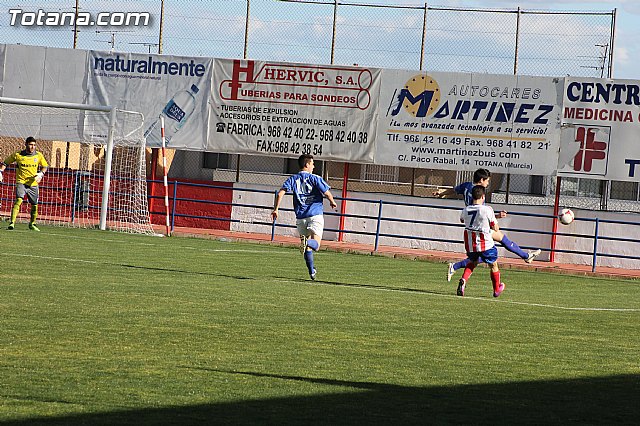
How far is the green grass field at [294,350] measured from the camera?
7469 millimetres

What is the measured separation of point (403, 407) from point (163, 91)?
2441 centimetres

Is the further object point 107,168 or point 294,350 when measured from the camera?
point 107,168

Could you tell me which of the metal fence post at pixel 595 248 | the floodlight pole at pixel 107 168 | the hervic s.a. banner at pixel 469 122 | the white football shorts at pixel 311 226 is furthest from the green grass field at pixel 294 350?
the hervic s.a. banner at pixel 469 122

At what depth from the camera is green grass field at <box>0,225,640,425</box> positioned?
7.47 metres

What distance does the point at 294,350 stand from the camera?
1002 centimetres

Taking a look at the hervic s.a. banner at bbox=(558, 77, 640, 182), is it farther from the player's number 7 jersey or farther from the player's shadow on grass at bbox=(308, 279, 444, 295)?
the player's number 7 jersey

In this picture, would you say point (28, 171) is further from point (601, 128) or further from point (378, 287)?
point (601, 128)

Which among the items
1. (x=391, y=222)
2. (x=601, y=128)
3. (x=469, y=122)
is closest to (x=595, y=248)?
(x=601, y=128)

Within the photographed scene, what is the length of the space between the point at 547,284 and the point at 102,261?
8.23 metres

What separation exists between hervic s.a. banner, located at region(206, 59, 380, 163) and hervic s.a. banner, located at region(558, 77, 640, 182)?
4882 millimetres

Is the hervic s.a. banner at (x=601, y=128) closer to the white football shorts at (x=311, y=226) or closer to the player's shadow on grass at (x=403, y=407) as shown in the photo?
the white football shorts at (x=311, y=226)

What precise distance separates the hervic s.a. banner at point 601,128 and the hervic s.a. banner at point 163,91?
30.8 feet

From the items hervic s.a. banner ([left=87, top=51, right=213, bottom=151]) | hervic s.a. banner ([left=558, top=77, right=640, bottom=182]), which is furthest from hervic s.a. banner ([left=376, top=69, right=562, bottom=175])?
hervic s.a. banner ([left=87, top=51, right=213, bottom=151])

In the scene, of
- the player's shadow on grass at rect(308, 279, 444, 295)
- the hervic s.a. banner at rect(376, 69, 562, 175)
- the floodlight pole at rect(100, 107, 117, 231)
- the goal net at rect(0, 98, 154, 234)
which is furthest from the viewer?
the goal net at rect(0, 98, 154, 234)
